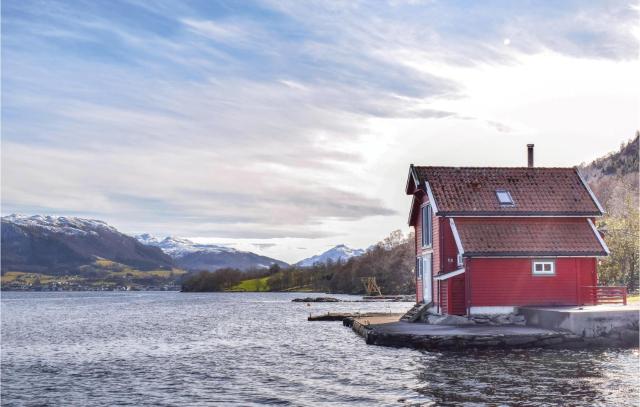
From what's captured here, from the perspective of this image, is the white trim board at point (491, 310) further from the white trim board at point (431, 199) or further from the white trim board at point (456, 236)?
the white trim board at point (431, 199)

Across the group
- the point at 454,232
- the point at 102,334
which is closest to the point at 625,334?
the point at 454,232

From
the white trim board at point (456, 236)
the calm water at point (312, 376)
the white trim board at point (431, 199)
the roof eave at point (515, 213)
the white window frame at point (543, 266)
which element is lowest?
the calm water at point (312, 376)

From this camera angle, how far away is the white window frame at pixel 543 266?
43094 millimetres

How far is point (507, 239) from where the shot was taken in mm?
43219

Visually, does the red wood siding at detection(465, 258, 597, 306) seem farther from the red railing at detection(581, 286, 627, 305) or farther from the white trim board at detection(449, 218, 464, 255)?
the white trim board at detection(449, 218, 464, 255)

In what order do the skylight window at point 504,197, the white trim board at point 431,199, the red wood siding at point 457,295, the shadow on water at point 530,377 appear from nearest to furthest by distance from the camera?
the shadow on water at point 530,377 → the red wood siding at point 457,295 → the white trim board at point 431,199 → the skylight window at point 504,197

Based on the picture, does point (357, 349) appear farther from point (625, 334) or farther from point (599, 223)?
point (599, 223)

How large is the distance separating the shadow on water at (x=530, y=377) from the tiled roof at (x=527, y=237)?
8.24 metres

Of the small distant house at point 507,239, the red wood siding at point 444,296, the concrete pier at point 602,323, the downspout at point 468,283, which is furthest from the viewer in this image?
the red wood siding at point 444,296

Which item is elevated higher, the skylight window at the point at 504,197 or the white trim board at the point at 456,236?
the skylight window at the point at 504,197

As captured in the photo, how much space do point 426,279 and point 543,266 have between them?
894 centimetres

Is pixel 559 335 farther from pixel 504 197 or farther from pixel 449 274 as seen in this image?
pixel 504 197

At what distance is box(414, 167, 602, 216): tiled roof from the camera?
44469mm

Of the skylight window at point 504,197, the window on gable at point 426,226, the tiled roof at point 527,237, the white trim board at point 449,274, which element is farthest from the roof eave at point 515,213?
the window on gable at point 426,226
